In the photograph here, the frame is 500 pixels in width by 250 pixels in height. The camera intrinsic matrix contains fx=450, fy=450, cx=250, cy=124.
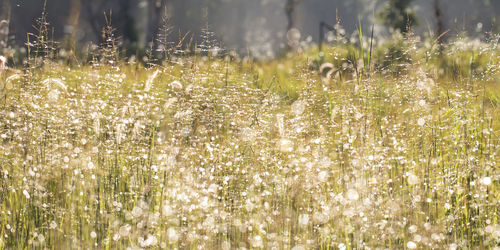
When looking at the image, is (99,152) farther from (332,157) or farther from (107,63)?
(332,157)

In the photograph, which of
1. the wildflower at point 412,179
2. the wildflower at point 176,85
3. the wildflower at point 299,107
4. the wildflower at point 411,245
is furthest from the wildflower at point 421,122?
the wildflower at point 176,85

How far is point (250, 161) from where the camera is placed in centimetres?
174

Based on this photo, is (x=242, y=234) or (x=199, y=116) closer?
(x=242, y=234)

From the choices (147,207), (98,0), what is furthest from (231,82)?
(98,0)

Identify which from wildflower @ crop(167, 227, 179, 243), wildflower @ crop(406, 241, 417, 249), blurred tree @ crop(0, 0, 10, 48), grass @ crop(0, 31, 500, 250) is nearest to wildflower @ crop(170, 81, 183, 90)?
grass @ crop(0, 31, 500, 250)

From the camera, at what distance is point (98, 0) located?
12.0 metres

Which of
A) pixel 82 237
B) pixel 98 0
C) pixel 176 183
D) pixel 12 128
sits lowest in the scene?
pixel 82 237

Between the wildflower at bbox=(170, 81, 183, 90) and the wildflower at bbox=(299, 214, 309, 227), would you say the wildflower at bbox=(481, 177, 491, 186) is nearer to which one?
the wildflower at bbox=(299, 214, 309, 227)

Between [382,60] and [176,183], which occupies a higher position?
[382,60]

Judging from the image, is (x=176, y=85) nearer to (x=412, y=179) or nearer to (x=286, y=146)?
(x=286, y=146)

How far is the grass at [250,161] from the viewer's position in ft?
4.94

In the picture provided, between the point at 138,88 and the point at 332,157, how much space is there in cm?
107

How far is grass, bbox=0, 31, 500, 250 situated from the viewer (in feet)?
4.94

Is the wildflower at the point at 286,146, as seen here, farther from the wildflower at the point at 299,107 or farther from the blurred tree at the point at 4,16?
the blurred tree at the point at 4,16
